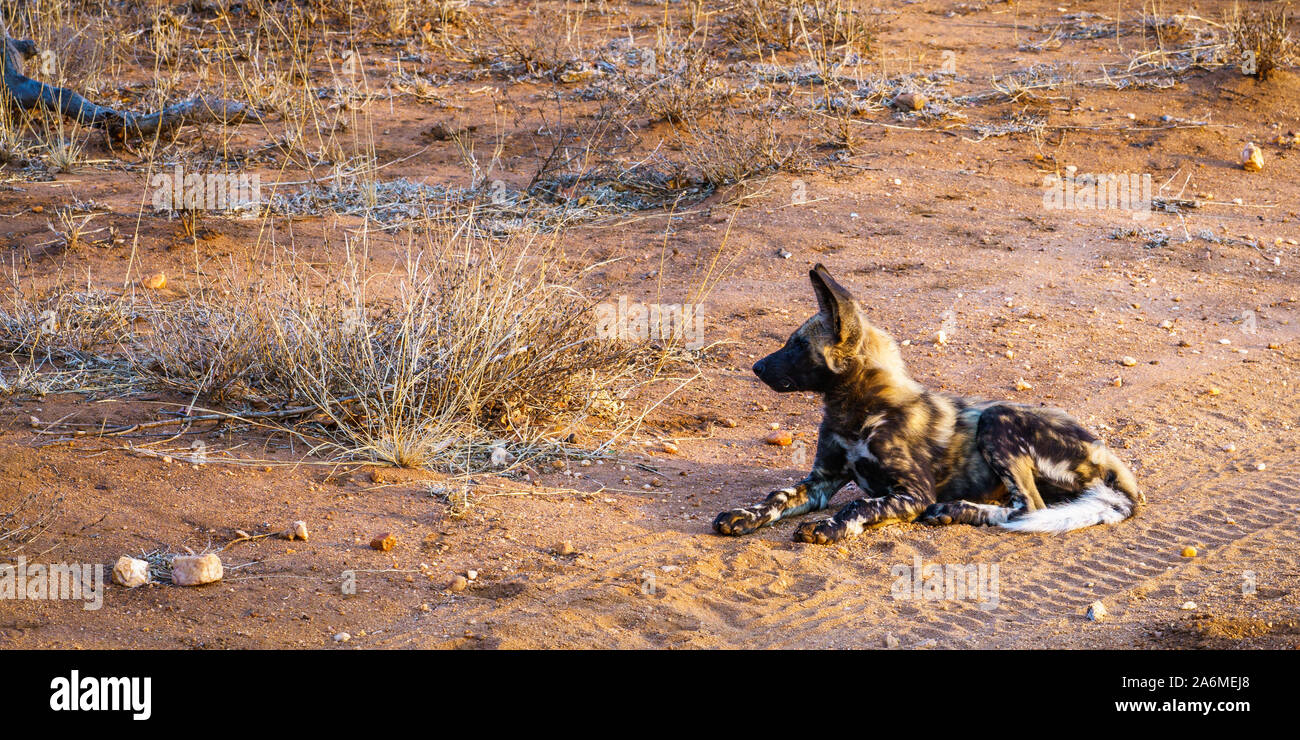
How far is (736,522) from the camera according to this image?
5.12 m

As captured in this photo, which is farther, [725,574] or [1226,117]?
[1226,117]

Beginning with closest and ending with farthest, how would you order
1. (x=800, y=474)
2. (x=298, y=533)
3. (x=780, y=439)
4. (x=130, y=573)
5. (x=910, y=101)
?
(x=130, y=573) → (x=298, y=533) → (x=800, y=474) → (x=780, y=439) → (x=910, y=101)

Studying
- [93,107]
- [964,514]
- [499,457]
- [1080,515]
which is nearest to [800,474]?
[964,514]

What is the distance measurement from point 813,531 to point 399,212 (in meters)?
5.60

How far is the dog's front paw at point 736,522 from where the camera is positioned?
5.11 meters

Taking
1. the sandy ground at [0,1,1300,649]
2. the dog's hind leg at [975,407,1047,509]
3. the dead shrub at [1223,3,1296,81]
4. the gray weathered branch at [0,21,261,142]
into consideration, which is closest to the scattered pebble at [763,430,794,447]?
the sandy ground at [0,1,1300,649]

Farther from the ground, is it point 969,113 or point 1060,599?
point 969,113

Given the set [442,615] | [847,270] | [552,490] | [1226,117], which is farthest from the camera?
[1226,117]

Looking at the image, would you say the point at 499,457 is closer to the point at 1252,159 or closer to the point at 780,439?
the point at 780,439

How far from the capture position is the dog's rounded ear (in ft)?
17.5

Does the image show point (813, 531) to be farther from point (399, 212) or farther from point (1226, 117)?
point (1226, 117)

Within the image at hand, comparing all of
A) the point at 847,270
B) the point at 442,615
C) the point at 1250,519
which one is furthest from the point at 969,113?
the point at 442,615

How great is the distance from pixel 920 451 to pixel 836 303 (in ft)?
2.51

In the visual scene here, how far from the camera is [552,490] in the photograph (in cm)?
552
